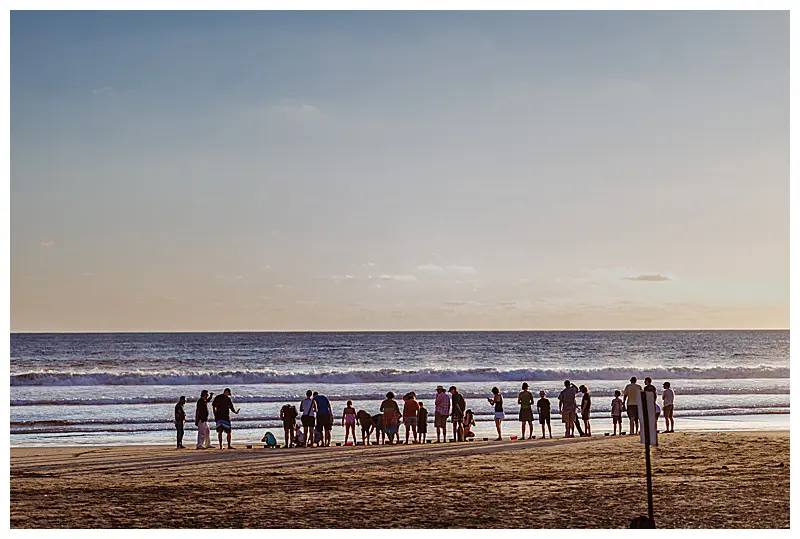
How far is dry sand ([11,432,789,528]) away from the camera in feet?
33.4

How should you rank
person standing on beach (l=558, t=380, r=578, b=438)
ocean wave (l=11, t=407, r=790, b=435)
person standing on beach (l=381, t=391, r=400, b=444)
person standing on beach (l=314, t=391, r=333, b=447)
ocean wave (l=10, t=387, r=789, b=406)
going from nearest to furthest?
person standing on beach (l=314, t=391, r=333, b=447)
person standing on beach (l=381, t=391, r=400, b=444)
person standing on beach (l=558, t=380, r=578, b=438)
ocean wave (l=11, t=407, r=790, b=435)
ocean wave (l=10, t=387, r=789, b=406)

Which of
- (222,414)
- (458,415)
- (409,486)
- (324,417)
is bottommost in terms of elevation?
(409,486)

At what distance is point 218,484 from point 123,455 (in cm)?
425

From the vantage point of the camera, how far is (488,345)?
85.2 m

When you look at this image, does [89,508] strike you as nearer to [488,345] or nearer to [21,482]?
[21,482]

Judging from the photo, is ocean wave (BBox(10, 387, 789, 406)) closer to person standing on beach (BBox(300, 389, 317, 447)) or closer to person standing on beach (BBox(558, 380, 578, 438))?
person standing on beach (BBox(300, 389, 317, 447))

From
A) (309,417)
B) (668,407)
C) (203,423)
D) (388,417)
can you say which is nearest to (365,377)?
(388,417)

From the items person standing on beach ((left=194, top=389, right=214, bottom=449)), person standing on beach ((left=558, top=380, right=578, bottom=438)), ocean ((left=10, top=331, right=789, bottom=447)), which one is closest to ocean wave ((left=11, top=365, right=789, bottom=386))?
ocean ((left=10, top=331, right=789, bottom=447))

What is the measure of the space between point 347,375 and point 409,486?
3795 centimetres

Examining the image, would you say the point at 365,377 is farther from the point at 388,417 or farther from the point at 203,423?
the point at 203,423

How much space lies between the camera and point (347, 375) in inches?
1964

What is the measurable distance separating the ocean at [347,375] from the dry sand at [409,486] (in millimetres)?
3744

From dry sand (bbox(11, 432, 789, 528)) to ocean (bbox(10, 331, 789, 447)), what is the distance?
3744 mm

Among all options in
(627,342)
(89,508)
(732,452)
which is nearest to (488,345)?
(627,342)
